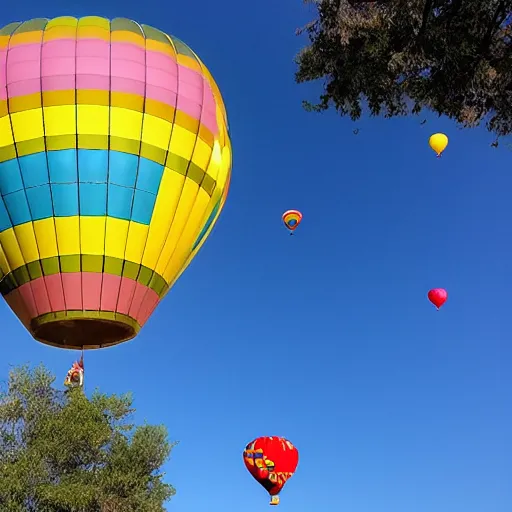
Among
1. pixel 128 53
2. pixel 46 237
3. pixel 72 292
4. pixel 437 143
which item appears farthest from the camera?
pixel 437 143

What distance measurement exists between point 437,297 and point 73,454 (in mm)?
11833

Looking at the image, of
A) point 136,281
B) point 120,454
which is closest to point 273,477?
point 120,454

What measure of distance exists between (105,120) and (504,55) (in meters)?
6.89

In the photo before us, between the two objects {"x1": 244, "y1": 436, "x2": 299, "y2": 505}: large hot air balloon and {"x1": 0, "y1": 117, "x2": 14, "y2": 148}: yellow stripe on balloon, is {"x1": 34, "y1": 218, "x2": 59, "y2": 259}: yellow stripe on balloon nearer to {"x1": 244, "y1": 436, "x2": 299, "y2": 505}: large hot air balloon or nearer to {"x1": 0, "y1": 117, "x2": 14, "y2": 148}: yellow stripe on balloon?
{"x1": 0, "y1": 117, "x2": 14, "y2": 148}: yellow stripe on balloon

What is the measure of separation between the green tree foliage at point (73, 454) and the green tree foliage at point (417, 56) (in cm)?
1456

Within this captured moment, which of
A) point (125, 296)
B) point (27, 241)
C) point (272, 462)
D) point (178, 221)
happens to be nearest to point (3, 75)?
point (27, 241)

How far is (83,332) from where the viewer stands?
13328mm

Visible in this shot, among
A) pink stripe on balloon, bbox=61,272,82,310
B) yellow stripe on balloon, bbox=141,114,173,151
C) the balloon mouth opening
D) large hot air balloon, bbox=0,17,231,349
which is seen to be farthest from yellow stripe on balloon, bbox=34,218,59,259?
yellow stripe on balloon, bbox=141,114,173,151

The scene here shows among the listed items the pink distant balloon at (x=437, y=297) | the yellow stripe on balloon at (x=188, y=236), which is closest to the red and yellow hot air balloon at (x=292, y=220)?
the pink distant balloon at (x=437, y=297)

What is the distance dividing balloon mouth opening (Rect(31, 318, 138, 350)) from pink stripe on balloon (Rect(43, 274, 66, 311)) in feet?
0.79

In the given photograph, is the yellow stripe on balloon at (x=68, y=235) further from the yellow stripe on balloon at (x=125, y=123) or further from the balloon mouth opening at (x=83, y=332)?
the yellow stripe on balloon at (x=125, y=123)

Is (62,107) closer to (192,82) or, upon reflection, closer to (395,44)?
(192,82)

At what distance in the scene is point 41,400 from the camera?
74.2 ft

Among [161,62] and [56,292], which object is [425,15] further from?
[56,292]
